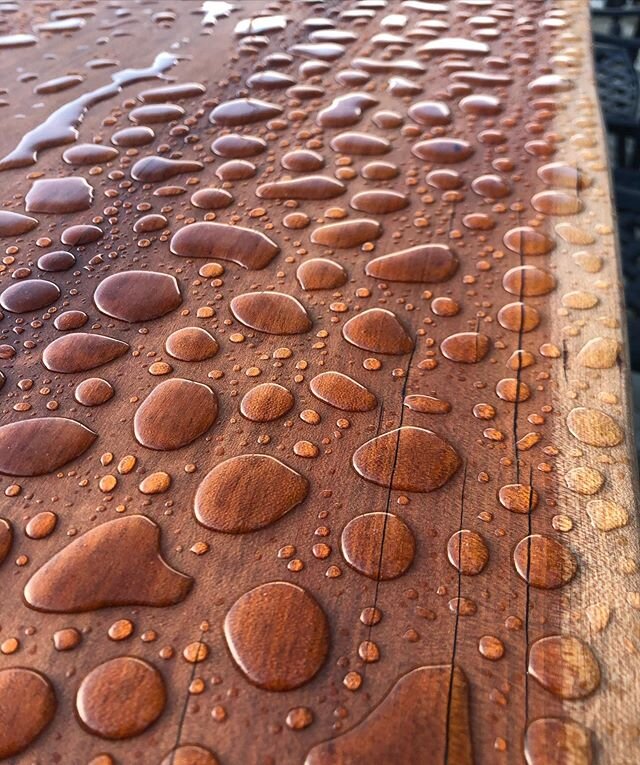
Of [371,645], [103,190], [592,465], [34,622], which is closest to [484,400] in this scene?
[592,465]

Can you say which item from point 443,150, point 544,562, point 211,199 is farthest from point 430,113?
point 544,562

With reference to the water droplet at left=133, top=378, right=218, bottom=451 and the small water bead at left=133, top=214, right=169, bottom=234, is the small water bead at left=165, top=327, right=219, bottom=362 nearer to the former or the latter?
the water droplet at left=133, top=378, right=218, bottom=451

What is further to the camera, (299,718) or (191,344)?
(191,344)

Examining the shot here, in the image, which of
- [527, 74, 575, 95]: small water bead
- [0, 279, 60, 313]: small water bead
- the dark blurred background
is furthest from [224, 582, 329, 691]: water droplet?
the dark blurred background

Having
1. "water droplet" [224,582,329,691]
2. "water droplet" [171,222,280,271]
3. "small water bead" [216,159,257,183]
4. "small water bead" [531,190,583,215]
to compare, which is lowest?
"water droplet" [224,582,329,691]

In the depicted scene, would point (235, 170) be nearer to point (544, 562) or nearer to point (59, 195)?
point (59, 195)

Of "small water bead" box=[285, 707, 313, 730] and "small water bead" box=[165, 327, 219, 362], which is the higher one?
"small water bead" box=[165, 327, 219, 362]
